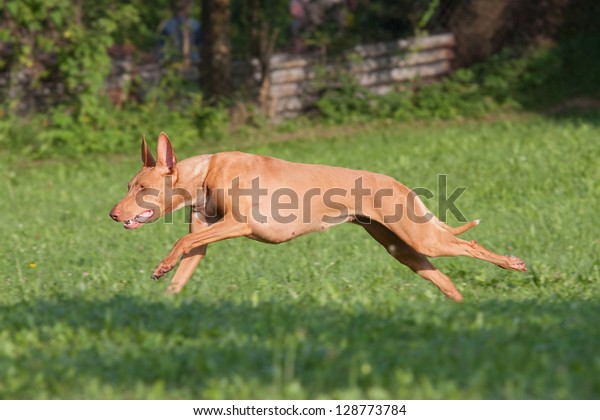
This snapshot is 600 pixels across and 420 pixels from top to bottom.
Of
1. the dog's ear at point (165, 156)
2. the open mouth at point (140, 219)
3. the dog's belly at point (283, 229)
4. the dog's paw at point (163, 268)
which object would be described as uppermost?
the dog's ear at point (165, 156)

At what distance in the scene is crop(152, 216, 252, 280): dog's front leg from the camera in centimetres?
813

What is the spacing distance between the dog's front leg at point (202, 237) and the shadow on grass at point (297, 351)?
1338 millimetres

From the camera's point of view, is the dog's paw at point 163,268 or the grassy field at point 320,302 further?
the dog's paw at point 163,268

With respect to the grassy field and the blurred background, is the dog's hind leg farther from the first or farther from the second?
the blurred background

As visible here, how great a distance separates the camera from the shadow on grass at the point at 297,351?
509cm

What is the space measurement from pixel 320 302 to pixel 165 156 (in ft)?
7.47

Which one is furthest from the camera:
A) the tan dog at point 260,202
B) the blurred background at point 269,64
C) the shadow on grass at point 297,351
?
the blurred background at point 269,64

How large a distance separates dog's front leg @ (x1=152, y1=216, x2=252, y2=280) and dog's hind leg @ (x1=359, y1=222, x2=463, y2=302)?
1.35m

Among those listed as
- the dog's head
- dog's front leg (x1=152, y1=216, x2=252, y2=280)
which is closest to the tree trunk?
the dog's head

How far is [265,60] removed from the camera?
20844 millimetres

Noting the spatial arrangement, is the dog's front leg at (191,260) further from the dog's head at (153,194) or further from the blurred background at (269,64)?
the blurred background at (269,64)

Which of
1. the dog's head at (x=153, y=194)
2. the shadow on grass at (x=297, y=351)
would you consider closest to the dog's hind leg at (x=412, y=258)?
the dog's head at (x=153, y=194)

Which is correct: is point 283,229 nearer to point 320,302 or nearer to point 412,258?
point 412,258

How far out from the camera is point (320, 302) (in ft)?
22.9
